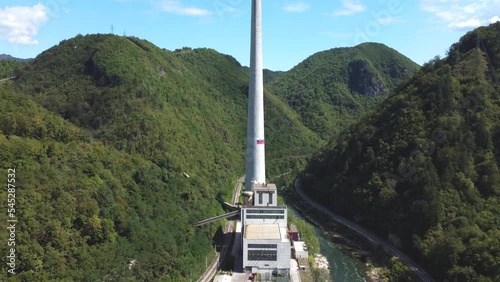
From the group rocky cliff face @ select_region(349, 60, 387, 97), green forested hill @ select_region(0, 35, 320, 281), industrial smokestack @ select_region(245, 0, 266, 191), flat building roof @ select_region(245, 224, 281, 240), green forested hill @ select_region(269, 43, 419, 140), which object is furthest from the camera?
→ rocky cliff face @ select_region(349, 60, 387, 97)

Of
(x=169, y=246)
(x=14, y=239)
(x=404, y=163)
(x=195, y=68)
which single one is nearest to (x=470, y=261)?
(x=404, y=163)

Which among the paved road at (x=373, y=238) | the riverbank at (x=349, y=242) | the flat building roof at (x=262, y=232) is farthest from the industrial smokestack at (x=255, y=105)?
the paved road at (x=373, y=238)

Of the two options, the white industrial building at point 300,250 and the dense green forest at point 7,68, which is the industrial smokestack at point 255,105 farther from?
the dense green forest at point 7,68

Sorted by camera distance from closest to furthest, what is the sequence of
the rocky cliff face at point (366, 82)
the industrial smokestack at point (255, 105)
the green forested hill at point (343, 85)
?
the industrial smokestack at point (255, 105)
the green forested hill at point (343, 85)
the rocky cliff face at point (366, 82)

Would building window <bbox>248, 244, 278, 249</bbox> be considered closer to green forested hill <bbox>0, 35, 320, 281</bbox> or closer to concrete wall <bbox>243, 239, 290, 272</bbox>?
concrete wall <bbox>243, 239, 290, 272</bbox>

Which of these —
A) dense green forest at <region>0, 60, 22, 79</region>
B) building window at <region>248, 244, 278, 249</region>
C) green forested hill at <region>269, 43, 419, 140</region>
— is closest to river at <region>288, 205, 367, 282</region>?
building window at <region>248, 244, 278, 249</region>

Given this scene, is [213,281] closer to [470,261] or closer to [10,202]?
[10,202]
